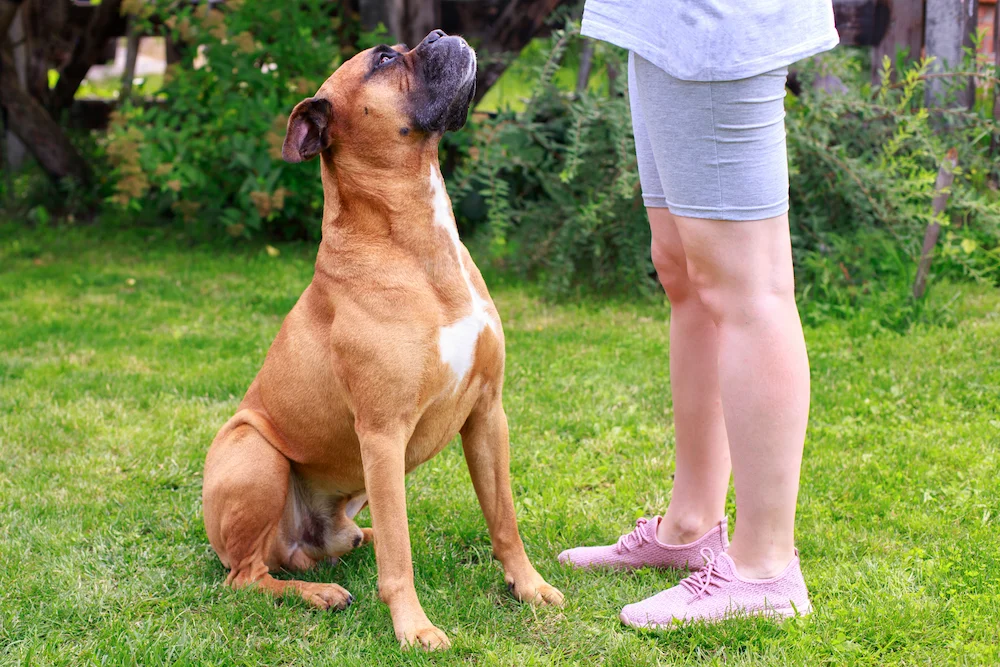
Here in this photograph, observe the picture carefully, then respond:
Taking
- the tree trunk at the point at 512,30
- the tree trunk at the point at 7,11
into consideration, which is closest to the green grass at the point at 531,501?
the tree trunk at the point at 512,30

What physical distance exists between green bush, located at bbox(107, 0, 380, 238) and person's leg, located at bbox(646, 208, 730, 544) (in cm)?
450

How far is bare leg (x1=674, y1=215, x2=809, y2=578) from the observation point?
2229 mm

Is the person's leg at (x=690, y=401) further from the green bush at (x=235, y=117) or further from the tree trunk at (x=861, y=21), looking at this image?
the green bush at (x=235, y=117)

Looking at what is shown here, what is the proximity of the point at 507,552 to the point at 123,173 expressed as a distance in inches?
198

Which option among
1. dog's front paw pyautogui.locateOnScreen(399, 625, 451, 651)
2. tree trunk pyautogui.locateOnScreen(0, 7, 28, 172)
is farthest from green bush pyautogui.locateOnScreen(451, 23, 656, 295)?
tree trunk pyautogui.locateOnScreen(0, 7, 28, 172)

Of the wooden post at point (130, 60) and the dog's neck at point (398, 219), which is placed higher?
the dog's neck at point (398, 219)

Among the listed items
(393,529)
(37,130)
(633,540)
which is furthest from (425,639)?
(37,130)

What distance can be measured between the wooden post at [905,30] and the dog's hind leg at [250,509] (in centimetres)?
502

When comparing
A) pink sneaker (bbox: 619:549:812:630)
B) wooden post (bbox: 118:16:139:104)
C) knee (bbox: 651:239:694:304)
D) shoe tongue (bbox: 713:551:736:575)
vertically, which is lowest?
pink sneaker (bbox: 619:549:812:630)

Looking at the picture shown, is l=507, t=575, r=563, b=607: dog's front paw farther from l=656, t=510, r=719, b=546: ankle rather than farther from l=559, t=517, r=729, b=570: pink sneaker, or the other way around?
l=656, t=510, r=719, b=546: ankle

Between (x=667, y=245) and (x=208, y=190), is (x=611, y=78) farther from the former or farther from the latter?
(x=667, y=245)

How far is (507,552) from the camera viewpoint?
2.71m

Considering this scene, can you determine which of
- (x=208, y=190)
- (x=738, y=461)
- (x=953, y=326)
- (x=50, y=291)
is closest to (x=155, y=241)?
(x=208, y=190)

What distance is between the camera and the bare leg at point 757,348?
7.31ft
